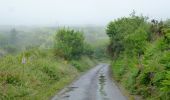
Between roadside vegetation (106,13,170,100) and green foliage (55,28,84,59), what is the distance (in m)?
7.84

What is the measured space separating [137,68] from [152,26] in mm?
12183

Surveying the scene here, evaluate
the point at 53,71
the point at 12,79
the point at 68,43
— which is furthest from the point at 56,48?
the point at 12,79

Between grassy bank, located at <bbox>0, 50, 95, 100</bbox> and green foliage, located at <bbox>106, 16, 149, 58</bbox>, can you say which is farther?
Result: green foliage, located at <bbox>106, 16, 149, 58</bbox>

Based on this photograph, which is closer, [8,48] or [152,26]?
[152,26]

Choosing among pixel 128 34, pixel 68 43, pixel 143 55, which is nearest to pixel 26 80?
pixel 143 55

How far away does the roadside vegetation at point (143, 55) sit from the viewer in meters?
21.0

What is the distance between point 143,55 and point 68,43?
1439 inches

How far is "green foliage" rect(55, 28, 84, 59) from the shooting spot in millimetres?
64438

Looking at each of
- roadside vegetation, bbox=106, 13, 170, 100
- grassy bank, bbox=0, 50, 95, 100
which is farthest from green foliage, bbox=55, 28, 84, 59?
grassy bank, bbox=0, 50, 95, 100

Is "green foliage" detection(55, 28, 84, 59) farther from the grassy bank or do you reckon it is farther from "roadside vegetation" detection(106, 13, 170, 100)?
the grassy bank

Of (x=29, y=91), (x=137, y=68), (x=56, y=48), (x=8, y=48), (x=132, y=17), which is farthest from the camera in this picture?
(x=8, y=48)

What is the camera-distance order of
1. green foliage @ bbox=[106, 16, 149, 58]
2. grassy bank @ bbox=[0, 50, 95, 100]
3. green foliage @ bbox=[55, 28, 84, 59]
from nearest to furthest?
grassy bank @ bbox=[0, 50, 95, 100]
green foliage @ bbox=[106, 16, 149, 58]
green foliage @ bbox=[55, 28, 84, 59]

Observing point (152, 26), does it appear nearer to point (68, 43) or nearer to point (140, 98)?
point (140, 98)

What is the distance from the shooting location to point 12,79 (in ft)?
87.0
